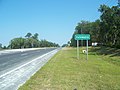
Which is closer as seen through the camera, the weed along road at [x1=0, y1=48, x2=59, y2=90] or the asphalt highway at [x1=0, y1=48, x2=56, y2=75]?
the weed along road at [x1=0, y1=48, x2=59, y2=90]

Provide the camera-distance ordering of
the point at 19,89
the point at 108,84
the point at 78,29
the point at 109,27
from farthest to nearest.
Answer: the point at 78,29 < the point at 109,27 < the point at 108,84 < the point at 19,89

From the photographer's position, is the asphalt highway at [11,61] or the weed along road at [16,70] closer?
the weed along road at [16,70]

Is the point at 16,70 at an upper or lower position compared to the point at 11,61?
lower

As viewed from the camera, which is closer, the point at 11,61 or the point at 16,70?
the point at 16,70

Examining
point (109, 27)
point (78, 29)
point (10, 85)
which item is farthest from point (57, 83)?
point (78, 29)

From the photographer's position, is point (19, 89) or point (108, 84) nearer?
point (19, 89)

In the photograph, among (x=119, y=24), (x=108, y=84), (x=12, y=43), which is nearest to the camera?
(x=108, y=84)

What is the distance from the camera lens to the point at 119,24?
52969mm

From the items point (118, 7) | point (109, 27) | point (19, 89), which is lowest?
point (19, 89)

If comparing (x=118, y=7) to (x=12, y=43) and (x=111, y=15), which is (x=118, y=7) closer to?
(x=111, y=15)

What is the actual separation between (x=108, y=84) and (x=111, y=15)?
46815 mm

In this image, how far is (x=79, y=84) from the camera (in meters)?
11.2

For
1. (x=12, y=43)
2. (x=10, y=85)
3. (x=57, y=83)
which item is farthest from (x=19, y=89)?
(x=12, y=43)

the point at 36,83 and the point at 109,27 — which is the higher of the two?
the point at 109,27
